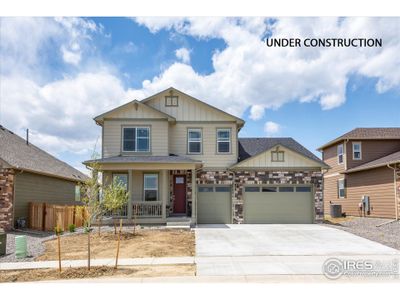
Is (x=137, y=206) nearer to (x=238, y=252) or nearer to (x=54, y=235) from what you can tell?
(x=54, y=235)

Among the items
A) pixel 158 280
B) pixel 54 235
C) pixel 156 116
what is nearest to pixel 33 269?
pixel 158 280

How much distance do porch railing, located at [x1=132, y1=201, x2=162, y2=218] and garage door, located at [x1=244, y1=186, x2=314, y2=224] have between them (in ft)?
14.5

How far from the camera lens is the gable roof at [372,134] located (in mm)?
23062

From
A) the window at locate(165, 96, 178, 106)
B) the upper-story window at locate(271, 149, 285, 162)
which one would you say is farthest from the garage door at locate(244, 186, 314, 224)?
the window at locate(165, 96, 178, 106)

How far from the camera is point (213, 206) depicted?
750 inches

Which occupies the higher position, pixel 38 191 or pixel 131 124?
pixel 131 124

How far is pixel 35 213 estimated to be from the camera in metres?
16.9

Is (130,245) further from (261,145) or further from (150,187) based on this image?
(261,145)

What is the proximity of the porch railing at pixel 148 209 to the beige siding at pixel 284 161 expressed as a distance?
4.52 metres

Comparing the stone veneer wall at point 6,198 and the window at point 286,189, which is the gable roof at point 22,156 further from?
the window at point 286,189

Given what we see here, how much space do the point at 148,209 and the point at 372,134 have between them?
14847 millimetres

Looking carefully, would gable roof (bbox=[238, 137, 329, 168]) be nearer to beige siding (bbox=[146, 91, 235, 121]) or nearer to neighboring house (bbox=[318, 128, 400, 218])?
beige siding (bbox=[146, 91, 235, 121])

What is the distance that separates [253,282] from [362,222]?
1400 cm

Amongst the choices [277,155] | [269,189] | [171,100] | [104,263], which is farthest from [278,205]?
[104,263]
